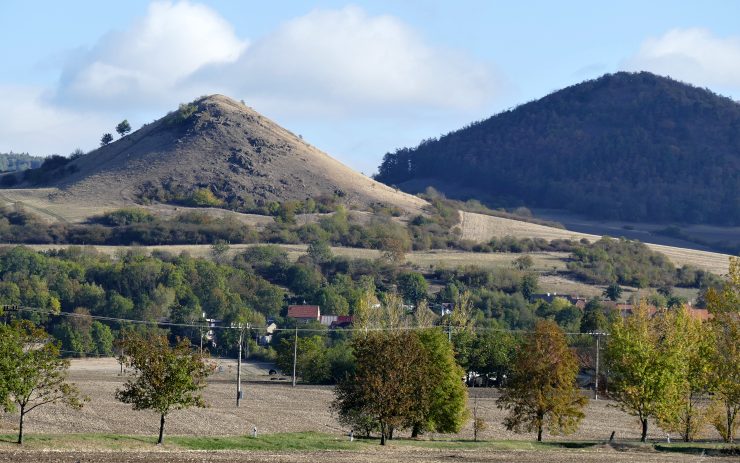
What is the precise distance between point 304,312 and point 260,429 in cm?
8765

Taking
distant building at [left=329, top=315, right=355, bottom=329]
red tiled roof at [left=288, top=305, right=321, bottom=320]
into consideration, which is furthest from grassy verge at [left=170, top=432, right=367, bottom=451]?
red tiled roof at [left=288, top=305, right=321, bottom=320]

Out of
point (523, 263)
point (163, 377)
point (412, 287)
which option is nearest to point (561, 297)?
point (412, 287)

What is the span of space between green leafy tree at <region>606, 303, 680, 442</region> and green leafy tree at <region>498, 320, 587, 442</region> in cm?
263

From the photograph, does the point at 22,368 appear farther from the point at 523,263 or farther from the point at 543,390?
the point at 523,263

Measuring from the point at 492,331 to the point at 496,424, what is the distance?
43.4 meters

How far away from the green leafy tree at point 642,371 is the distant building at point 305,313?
3285 inches

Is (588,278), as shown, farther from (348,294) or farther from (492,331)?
(492,331)

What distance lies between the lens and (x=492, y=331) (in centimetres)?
12094

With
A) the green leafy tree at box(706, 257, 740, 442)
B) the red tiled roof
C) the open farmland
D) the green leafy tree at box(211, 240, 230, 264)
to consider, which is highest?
the green leafy tree at box(211, 240, 230, 264)

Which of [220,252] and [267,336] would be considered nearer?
[267,336]

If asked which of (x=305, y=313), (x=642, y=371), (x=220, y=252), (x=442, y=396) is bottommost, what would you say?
(x=442, y=396)

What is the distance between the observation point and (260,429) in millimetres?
67875

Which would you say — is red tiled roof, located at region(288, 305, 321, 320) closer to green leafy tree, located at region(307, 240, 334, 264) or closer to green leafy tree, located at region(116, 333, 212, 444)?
green leafy tree, located at region(307, 240, 334, 264)

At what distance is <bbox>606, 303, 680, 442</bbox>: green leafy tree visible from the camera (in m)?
66.6
